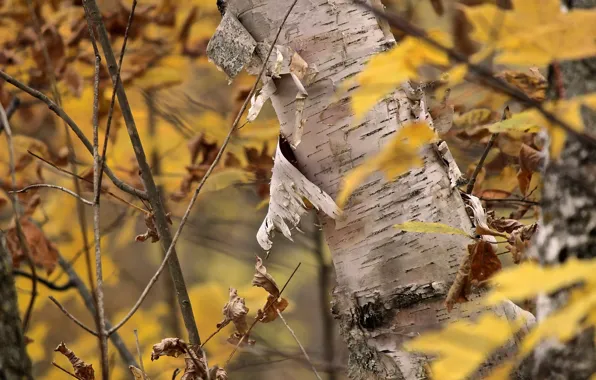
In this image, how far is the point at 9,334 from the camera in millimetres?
1048

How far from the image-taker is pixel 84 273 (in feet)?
11.0

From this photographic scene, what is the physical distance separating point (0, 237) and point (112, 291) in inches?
193

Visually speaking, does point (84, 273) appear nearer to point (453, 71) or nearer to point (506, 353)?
point (506, 353)

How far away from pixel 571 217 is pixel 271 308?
882mm

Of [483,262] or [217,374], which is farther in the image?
[217,374]

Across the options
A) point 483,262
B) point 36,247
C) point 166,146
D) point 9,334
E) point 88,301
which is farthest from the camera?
point 166,146

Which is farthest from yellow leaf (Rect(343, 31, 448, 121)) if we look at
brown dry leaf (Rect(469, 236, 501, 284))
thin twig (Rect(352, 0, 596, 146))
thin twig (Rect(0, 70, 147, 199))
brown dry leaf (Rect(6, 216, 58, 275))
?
brown dry leaf (Rect(6, 216, 58, 275))

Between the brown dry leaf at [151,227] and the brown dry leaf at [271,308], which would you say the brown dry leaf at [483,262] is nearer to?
the brown dry leaf at [271,308]

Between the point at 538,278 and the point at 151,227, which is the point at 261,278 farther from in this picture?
the point at 538,278

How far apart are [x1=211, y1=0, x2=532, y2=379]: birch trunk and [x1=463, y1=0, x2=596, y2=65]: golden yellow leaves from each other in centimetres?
62

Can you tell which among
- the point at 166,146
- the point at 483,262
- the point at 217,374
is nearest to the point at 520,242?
the point at 483,262

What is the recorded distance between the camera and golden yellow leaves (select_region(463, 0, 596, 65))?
0.66m

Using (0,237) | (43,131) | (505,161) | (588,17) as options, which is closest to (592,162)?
(588,17)

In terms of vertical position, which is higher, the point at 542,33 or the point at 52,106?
the point at 52,106
